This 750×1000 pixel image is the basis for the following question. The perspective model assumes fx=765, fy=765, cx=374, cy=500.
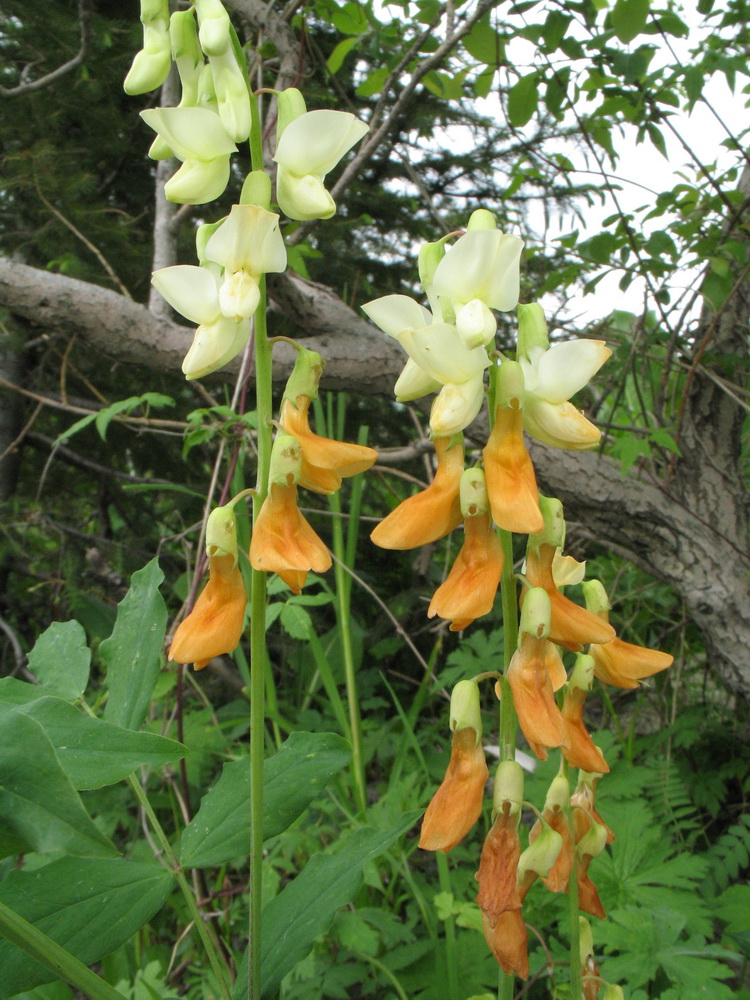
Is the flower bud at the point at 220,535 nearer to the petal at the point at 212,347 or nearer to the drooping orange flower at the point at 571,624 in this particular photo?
the petal at the point at 212,347

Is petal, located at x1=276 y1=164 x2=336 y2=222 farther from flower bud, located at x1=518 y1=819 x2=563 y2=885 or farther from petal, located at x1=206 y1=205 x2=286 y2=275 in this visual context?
flower bud, located at x1=518 y1=819 x2=563 y2=885

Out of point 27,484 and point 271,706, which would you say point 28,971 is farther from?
point 27,484

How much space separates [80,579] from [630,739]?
78.2 inches

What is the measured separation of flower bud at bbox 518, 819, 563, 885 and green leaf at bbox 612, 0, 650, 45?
1.66 metres

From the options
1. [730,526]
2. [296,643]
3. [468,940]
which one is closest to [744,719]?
[730,526]

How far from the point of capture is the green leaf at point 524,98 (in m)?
1.97

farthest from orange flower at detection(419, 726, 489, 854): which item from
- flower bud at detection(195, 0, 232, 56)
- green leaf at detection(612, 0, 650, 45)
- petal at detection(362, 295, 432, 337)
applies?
green leaf at detection(612, 0, 650, 45)

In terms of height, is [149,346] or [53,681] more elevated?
[149,346]

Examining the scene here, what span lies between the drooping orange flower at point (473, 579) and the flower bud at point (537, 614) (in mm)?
40

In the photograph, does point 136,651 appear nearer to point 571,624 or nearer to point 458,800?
point 458,800

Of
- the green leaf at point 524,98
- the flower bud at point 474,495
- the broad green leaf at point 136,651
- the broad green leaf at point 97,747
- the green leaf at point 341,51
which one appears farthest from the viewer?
the green leaf at point 341,51

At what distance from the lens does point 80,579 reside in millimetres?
2855

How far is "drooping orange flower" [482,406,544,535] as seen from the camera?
2.57ft

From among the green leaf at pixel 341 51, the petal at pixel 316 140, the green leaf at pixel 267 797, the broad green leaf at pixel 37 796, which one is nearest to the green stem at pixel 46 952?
the broad green leaf at pixel 37 796
